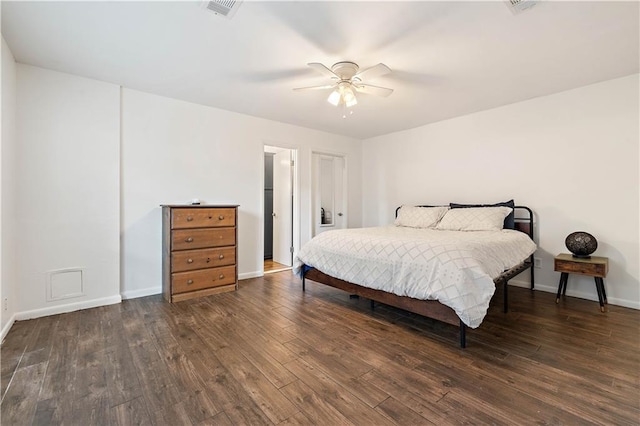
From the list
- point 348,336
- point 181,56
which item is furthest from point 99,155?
point 348,336

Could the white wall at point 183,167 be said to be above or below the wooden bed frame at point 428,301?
above

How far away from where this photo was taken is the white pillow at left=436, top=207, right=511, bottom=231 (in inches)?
133

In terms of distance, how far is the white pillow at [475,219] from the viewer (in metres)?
3.38

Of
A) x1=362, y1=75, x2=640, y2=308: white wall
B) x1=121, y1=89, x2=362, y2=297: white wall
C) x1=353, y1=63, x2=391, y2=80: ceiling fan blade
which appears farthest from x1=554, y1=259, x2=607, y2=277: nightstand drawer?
x1=121, y1=89, x2=362, y2=297: white wall

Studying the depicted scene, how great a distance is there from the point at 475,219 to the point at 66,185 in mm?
4489

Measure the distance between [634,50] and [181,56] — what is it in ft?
12.8

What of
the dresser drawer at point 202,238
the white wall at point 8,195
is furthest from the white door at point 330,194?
the white wall at point 8,195

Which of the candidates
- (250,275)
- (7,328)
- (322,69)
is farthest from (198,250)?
(322,69)

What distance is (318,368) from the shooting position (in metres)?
1.82

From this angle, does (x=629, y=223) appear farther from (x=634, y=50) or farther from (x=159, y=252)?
(x=159, y=252)

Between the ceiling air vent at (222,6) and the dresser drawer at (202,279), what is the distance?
2.54 metres

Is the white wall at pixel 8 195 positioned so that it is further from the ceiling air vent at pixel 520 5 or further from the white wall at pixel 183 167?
the ceiling air vent at pixel 520 5

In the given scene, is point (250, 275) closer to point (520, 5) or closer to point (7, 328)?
point (7, 328)

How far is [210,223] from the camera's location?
3.38m
